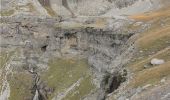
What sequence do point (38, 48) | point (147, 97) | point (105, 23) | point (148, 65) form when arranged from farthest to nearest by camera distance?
point (38, 48)
point (105, 23)
point (148, 65)
point (147, 97)

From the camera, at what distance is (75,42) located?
137750 mm

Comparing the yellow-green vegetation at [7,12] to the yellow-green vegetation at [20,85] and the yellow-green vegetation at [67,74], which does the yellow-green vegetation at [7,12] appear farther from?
the yellow-green vegetation at [67,74]

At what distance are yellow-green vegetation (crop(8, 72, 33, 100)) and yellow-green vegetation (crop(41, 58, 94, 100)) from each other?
16.6ft

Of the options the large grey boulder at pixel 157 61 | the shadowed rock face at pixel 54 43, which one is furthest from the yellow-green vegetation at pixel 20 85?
the large grey boulder at pixel 157 61

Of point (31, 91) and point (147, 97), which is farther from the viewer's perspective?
point (31, 91)

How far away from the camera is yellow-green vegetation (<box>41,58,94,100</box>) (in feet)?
407

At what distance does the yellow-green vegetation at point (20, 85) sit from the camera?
132750 millimetres

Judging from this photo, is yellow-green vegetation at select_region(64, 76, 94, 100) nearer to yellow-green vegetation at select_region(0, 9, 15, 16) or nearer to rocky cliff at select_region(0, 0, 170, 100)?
rocky cliff at select_region(0, 0, 170, 100)

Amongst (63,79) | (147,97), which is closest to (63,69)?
(63,79)

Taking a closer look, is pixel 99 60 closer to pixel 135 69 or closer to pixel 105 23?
pixel 105 23

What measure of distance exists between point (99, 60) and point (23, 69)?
26285 mm

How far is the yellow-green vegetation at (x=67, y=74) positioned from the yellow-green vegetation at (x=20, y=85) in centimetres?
506

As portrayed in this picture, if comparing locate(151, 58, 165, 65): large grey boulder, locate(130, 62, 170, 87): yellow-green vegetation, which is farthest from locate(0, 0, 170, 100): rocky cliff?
locate(130, 62, 170, 87): yellow-green vegetation

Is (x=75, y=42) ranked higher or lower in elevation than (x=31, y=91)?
higher
